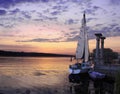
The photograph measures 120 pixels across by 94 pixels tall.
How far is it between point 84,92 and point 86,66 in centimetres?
2616

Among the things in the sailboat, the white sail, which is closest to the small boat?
the sailboat

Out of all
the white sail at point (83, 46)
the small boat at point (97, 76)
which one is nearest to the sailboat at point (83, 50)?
the white sail at point (83, 46)

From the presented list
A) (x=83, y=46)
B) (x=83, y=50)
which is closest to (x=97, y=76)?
(x=83, y=50)

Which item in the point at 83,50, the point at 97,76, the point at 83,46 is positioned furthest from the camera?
the point at 83,46

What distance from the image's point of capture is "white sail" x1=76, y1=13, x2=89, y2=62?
7681cm

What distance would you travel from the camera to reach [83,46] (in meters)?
77.5

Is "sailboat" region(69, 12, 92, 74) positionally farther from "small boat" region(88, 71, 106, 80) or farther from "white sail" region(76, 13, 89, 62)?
"small boat" region(88, 71, 106, 80)

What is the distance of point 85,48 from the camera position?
253 ft

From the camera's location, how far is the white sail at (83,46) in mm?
76812

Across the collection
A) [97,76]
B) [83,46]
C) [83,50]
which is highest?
[83,46]

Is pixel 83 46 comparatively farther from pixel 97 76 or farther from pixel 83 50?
pixel 97 76

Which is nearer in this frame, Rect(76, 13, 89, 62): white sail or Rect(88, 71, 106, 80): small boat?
Rect(88, 71, 106, 80): small boat

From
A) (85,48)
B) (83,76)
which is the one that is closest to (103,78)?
(83,76)

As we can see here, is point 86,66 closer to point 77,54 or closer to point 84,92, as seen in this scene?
point 77,54
